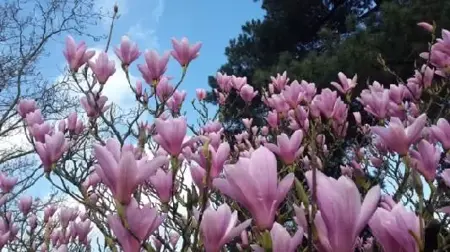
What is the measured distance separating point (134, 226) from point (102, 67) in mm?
1300

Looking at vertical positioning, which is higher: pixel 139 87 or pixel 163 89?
pixel 139 87

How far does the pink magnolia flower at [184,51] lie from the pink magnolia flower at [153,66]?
0.13 metres

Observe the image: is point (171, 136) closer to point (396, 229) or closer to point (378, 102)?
point (396, 229)

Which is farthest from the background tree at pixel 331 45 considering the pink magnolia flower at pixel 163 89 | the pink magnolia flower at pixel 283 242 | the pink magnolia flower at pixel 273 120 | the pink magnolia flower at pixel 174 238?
the pink magnolia flower at pixel 283 242

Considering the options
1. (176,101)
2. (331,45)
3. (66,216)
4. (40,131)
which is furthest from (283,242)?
(331,45)

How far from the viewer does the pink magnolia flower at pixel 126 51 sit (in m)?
2.29

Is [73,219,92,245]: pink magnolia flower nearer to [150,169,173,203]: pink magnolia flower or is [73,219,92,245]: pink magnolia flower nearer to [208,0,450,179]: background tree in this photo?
[150,169,173,203]: pink magnolia flower

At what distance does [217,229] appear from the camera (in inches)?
38.8

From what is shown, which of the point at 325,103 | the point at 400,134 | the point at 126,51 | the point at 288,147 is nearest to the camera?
the point at 400,134

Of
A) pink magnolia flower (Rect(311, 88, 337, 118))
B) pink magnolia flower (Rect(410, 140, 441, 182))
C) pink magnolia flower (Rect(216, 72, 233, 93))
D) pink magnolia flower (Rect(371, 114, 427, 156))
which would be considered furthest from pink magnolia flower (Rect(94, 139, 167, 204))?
pink magnolia flower (Rect(216, 72, 233, 93))

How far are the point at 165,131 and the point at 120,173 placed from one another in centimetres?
48

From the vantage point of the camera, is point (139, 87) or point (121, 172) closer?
point (121, 172)

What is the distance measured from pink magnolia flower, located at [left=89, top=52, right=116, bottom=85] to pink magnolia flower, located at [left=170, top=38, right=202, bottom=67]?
0.28m

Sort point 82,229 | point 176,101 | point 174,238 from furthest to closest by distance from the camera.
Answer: point 176,101 → point 82,229 → point 174,238
